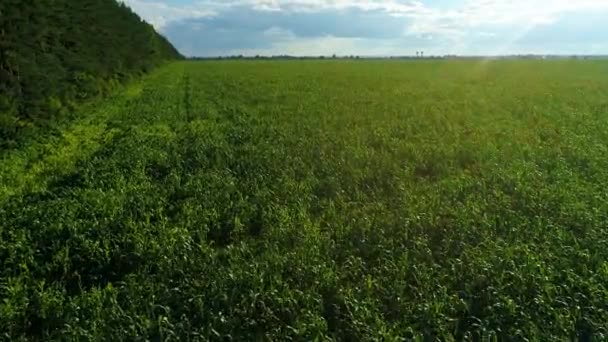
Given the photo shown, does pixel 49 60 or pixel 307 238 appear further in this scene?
pixel 49 60

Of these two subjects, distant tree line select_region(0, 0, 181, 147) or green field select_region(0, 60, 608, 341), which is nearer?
green field select_region(0, 60, 608, 341)

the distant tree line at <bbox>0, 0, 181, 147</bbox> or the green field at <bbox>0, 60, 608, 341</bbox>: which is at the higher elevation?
the distant tree line at <bbox>0, 0, 181, 147</bbox>

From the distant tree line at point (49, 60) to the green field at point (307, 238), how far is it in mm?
2107

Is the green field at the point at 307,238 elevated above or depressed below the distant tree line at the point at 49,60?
below

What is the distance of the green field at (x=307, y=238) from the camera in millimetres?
4941

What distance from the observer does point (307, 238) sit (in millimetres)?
6742

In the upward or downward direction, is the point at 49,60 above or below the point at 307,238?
above

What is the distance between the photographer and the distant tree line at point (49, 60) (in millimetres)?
15328

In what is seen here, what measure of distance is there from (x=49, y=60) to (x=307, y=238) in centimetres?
1562

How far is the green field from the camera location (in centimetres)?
494

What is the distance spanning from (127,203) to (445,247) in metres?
4.95

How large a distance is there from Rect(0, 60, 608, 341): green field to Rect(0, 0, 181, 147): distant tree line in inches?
82.9

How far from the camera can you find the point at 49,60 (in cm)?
1855

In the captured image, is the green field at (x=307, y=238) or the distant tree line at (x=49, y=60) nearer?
the green field at (x=307, y=238)
